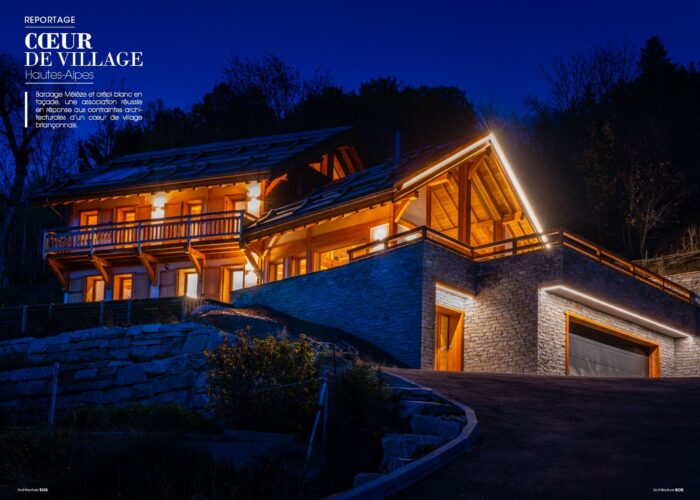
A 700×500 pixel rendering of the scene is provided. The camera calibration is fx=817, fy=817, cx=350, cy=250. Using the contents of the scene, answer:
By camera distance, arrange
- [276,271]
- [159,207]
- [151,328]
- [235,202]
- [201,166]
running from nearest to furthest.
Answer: [151,328] → [276,271] → [235,202] → [159,207] → [201,166]

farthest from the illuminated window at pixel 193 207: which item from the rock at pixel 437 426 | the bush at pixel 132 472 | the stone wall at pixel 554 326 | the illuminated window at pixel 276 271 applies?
the bush at pixel 132 472

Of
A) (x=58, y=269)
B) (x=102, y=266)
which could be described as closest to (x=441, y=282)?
(x=102, y=266)

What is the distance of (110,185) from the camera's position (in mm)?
33938

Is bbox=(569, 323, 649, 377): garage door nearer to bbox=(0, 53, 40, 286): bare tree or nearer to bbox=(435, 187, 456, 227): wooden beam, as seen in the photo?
bbox=(435, 187, 456, 227): wooden beam

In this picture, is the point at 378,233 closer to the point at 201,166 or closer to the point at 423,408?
the point at 201,166

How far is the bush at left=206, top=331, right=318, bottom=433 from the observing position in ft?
41.1

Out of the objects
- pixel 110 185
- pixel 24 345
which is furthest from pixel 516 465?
pixel 110 185

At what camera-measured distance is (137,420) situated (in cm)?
1404

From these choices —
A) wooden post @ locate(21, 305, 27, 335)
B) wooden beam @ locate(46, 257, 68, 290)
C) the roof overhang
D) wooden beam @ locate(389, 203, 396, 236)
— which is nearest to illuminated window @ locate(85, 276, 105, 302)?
wooden beam @ locate(46, 257, 68, 290)

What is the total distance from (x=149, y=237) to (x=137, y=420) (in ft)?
60.8

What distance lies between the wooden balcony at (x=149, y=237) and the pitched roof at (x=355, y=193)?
1138mm

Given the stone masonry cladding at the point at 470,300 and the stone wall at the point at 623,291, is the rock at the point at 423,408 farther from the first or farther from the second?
the stone wall at the point at 623,291

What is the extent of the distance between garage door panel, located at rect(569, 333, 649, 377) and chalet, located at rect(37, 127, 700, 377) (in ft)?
0.23

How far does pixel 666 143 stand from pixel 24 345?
31701 mm
